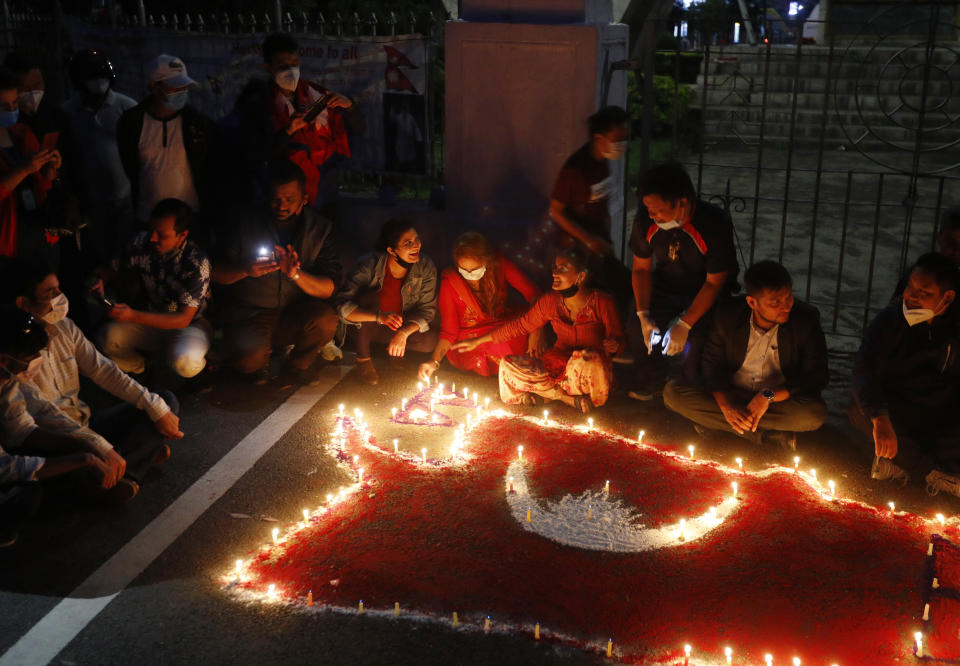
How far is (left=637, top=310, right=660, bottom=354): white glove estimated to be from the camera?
636 cm

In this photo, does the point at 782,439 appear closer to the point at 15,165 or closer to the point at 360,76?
the point at 360,76

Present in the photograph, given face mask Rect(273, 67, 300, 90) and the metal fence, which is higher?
face mask Rect(273, 67, 300, 90)

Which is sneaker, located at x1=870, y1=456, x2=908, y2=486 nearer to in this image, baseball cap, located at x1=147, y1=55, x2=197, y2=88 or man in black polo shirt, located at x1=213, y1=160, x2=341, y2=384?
man in black polo shirt, located at x1=213, y1=160, x2=341, y2=384

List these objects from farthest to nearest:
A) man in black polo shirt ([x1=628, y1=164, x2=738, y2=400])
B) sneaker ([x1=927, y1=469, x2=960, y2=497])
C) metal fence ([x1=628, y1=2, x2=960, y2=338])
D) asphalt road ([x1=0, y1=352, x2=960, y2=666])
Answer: metal fence ([x1=628, y1=2, x2=960, y2=338]) → man in black polo shirt ([x1=628, y1=164, x2=738, y2=400]) → sneaker ([x1=927, y1=469, x2=960, y2=497]) → asphalt road ([x1=0, y1=352, x2=960, y2=666])

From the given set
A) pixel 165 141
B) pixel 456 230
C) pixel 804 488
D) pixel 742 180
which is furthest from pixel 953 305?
pixel 742 180

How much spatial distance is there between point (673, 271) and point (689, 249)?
0.21 metres

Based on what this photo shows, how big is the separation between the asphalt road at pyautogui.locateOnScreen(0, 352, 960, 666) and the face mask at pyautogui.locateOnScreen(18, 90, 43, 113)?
7.23 feet

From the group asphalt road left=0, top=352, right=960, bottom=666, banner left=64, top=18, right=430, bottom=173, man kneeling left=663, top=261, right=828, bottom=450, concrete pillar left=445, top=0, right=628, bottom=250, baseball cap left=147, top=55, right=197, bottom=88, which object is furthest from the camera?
banner left=64, top=18, right=430, bottom=173

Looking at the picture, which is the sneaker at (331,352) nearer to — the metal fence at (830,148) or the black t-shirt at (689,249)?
the black t-shirt at (689,249)

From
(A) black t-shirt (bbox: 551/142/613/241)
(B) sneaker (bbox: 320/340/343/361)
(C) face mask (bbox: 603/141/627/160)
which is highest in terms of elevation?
(C) face mask (bbox: 603/141/627/160)

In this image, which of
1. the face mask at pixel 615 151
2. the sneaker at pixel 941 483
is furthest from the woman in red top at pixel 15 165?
the sneaker at pixel 941 483

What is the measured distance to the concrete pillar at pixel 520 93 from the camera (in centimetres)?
732

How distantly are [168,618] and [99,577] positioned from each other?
52cm

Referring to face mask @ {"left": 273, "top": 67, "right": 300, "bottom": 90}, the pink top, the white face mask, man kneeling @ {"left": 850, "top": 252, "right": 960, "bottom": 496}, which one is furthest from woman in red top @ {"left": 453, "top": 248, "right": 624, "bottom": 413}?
the white face mask
